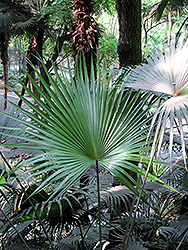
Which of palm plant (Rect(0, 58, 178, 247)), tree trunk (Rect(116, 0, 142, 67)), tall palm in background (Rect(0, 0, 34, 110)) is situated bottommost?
palm plant (Rect(0, 58, 178, 247))

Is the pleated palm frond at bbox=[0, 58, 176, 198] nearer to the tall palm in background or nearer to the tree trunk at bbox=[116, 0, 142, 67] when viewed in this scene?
the tree trunk at bbox=[116, 0, 142, 67]

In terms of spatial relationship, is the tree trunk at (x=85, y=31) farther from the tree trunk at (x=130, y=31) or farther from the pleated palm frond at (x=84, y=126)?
the pleated palm frond at (x=84, y=126)

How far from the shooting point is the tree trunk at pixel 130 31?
2.00m

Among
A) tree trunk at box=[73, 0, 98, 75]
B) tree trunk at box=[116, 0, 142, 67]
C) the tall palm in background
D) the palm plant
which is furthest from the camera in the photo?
the tall palm in background

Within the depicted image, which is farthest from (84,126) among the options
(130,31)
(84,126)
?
(130,31)

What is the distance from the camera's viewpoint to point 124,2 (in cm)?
198

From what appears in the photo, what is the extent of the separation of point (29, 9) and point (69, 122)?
4482 mm

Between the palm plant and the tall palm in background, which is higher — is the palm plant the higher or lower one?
the lower one

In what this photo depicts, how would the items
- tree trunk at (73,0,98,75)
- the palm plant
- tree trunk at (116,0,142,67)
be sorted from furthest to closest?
tree trunk at (73,0,98,75)
tree trunk at (116,0,142,67)
the palm plant

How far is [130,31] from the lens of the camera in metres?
2.01

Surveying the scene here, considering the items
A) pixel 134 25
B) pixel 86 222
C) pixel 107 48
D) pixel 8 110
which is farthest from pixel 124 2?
pixel 107 48

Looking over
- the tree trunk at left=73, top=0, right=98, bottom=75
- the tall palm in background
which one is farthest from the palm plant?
the tall palm in background

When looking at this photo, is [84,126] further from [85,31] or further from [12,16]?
[12,16]

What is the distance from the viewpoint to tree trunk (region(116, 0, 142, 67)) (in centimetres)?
Answer: 200
